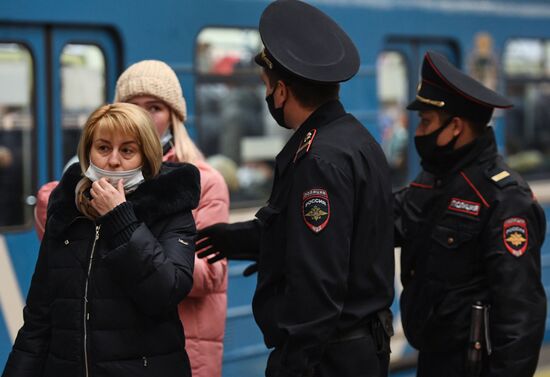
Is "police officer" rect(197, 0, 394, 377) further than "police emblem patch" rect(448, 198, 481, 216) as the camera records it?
No

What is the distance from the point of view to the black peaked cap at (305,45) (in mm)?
2363

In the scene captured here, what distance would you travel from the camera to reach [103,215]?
91.0 inches

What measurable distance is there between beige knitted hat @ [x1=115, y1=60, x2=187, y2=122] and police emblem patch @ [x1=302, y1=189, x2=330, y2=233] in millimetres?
896

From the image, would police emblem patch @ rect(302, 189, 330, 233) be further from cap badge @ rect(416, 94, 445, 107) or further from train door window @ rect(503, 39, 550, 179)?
train door window @ rect(503, 39, 550, 179)

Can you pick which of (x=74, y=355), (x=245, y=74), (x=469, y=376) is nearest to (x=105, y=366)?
(x=74, y=355)

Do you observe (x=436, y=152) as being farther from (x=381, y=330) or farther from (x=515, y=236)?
(x=381, y=330)

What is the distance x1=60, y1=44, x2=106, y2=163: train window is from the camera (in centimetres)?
387

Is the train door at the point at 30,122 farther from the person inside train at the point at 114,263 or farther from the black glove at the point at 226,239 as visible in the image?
the person inside train at the point at 114,263

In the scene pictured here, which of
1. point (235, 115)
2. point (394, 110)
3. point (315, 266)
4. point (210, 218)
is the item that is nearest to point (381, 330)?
point (315, 266)

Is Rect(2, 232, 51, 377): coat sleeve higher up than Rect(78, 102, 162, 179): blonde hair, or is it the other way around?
Rect(78, 102, 162, 179): blonde hair

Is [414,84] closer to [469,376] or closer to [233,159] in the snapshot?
[233,159]

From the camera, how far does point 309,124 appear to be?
243 centimetres

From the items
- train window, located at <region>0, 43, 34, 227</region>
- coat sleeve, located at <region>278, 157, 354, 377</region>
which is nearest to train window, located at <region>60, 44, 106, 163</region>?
train window, located at <region>0, 43, 34, 227</region>

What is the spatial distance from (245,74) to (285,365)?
2444 millimetres
